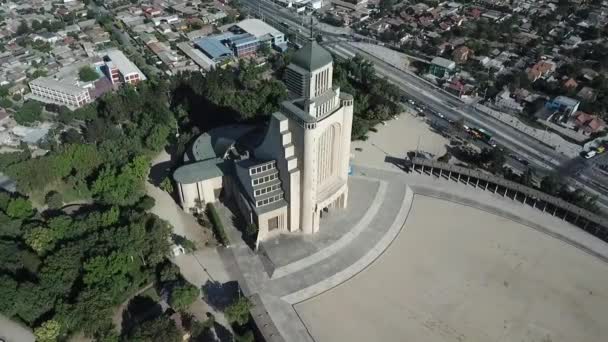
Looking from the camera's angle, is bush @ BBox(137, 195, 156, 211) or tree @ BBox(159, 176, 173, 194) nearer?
bush @ BBox(137, 195, 156, 211)

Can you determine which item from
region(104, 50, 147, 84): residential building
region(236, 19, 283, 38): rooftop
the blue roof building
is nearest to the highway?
region(236, 19, 283, 38): rooftop

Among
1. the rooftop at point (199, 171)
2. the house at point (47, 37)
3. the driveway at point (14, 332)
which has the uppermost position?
the rooftop at point (199, 171)

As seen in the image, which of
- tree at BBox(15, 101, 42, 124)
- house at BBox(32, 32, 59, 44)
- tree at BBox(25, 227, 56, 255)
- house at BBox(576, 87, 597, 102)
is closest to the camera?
tree at BBox(25, 227, 56, 255)

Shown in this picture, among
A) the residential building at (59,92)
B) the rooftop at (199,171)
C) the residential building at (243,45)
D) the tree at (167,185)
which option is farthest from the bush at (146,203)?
the residential building at (243,45)

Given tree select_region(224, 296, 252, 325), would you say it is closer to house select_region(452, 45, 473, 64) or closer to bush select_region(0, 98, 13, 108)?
bush select_region(0, 98, 13, 108)

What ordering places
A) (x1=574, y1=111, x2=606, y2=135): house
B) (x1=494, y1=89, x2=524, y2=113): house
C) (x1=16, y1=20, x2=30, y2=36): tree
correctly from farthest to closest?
(x1=16, y1=20, x2=30, y2=36): tree, (x1=494, y1=89, x2=524, y2=113): house, (x1=574, y1=111, x2=606, y2=135): house

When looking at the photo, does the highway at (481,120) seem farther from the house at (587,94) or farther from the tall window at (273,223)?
the tall window at (273,223)
